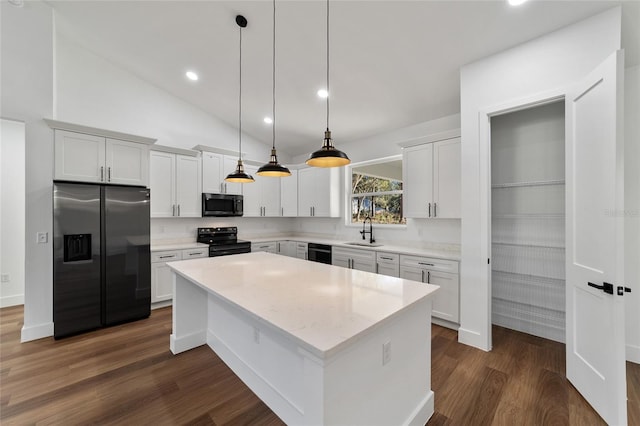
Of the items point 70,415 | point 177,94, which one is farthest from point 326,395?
point 177,94

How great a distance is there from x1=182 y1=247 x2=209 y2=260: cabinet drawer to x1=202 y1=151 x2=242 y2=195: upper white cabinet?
1.02 metres

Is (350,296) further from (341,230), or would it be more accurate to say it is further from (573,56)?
(341,230)

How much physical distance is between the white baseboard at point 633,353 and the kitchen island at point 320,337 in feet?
7.23

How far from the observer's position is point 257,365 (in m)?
2.00

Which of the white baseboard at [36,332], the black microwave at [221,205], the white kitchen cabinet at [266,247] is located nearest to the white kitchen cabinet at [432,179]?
the white kitchen cabinet at [266,247]

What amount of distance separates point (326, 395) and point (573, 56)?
3085mm

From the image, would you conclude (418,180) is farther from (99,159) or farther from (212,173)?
(99,159)

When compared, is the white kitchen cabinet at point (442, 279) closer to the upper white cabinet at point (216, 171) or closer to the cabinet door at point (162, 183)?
the upper white cabinet at point (216, 171)

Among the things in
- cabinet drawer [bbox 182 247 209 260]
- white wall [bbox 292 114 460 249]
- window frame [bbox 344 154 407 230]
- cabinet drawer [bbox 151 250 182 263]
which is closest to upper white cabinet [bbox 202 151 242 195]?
cabinet drawer [bbox 182 247 209 260]

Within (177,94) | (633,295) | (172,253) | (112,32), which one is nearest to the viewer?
(633,295)

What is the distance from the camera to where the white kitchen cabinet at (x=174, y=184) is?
12.9 feet

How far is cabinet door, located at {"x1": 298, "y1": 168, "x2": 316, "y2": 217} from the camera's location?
5.22 m

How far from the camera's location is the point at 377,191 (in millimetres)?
4586

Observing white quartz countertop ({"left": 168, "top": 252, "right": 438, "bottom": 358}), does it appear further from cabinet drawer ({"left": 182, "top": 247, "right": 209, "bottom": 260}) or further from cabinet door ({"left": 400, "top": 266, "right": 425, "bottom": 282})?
cabinet drawer ({"left": 182, "top": 247, "right": 209, "bottom": 260})
